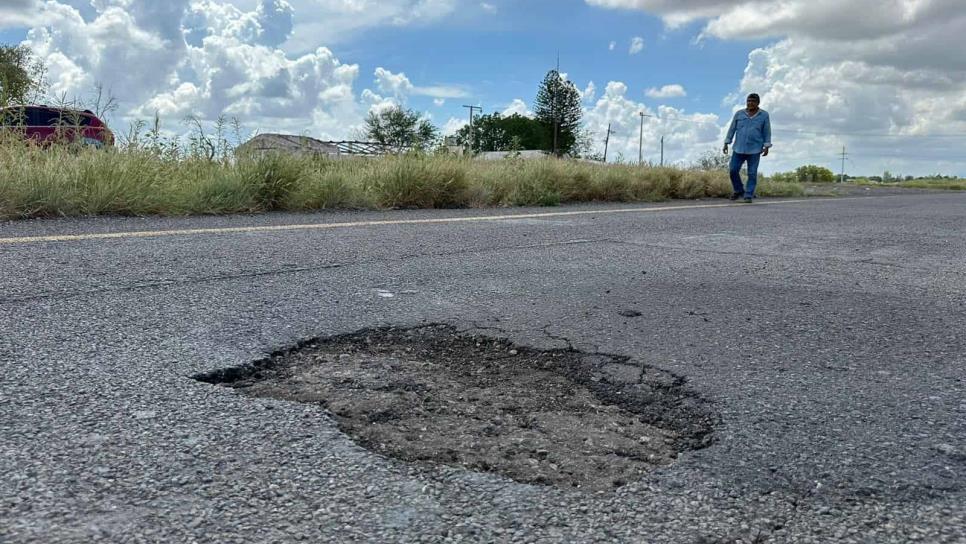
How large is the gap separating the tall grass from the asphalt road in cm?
187

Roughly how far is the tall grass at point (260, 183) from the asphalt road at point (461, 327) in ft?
6.14

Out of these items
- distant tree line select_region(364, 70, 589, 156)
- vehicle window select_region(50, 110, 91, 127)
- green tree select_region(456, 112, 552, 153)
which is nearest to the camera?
vehicle window select_region(50, 110, 91, 127)

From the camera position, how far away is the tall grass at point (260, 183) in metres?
6.35

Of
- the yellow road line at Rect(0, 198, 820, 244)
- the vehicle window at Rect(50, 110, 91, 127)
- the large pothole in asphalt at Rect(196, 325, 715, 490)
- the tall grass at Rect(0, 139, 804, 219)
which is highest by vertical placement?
the vehicle window at Rect(50, 110, 91, 127)

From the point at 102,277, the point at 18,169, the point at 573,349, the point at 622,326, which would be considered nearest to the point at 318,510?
the point at 573,349

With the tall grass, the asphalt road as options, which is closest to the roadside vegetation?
the tall grass

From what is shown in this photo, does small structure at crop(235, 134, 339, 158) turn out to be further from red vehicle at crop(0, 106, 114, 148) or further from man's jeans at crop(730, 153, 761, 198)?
man's jeans at crop(730, 153, 761, 198)

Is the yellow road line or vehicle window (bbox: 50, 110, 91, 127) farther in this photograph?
vehicle window (bbox: 50, 110, 91, 127)

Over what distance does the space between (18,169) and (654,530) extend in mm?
6719

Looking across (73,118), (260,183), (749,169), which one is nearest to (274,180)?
(260,183)

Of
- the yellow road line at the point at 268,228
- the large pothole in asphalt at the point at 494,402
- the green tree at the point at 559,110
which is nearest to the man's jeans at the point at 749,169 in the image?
the yellow road line at the point at 268,228

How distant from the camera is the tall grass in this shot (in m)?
6.35

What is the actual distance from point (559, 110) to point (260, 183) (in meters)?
64.4

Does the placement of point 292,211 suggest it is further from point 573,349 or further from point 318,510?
point 318,510
